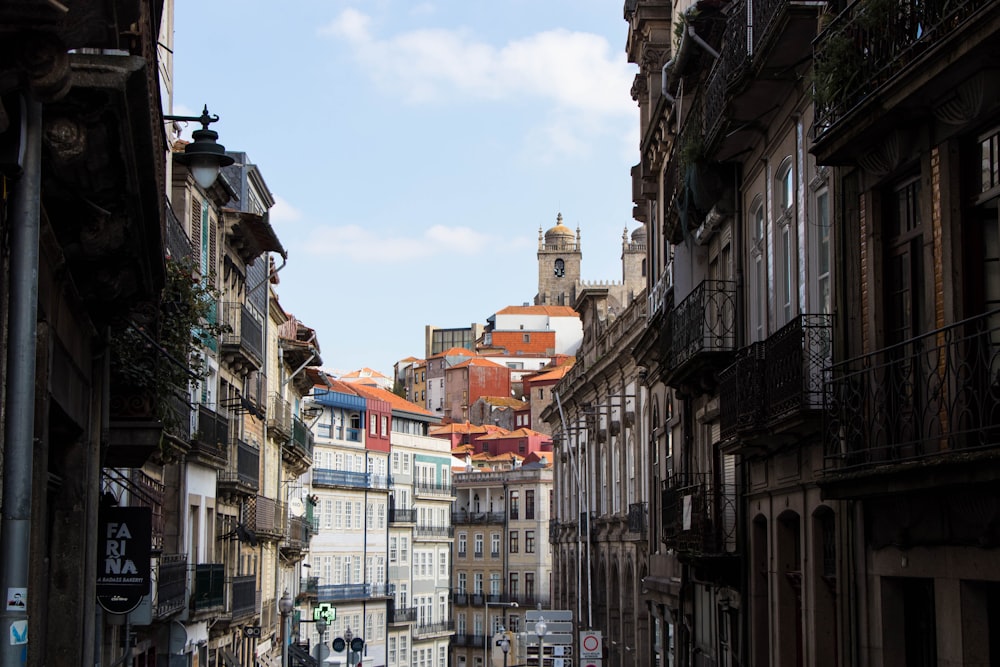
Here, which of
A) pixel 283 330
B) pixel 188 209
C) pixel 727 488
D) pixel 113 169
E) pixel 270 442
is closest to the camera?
pixel 113 169

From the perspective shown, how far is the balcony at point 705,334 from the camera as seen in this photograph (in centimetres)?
1962

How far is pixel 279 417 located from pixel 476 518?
55.5 metres

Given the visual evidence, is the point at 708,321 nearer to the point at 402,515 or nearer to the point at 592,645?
the point at 592,645

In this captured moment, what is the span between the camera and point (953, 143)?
10961 mm

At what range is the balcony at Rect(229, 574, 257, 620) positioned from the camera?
38156 millimetres

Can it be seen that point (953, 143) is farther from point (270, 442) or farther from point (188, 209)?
point (270, 442)

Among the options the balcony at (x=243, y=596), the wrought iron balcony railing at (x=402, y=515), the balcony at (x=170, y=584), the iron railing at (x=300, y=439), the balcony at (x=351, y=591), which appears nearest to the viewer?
the balcony at (x=170, y=584)

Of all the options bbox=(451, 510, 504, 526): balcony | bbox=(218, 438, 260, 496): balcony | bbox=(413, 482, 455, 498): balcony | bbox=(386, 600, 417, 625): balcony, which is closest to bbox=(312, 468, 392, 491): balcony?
bbox=(413, 482, 455, 498): balcony

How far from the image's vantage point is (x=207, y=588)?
3316 centimetres

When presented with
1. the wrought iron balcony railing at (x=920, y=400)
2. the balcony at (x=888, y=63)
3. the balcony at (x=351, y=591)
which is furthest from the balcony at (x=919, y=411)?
the balcony at (x=351, y=591)

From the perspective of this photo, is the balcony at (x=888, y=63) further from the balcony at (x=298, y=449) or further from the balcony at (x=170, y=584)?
the balcony at (x=298, y=449)

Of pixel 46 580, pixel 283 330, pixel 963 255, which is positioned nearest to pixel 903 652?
pixel 963 255

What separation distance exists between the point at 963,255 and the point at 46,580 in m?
7.65

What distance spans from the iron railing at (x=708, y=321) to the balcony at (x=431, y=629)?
70.4 metres
